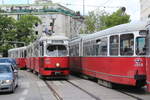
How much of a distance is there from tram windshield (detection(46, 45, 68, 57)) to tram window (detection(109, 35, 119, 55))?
7.58 meters

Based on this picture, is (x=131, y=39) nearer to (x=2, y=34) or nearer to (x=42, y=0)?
(x=2, y=34)

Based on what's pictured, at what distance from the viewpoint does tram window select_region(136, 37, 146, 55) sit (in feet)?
49.4

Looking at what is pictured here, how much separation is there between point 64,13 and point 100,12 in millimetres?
46089

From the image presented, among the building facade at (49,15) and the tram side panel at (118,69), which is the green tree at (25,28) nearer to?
the building facade at (49,15)

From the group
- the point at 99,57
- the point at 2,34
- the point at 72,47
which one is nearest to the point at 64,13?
the point at 2,34

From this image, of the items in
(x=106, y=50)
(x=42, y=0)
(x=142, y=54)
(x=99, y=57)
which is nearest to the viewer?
(x=142, y=54)

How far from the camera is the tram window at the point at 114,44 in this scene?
663 inches

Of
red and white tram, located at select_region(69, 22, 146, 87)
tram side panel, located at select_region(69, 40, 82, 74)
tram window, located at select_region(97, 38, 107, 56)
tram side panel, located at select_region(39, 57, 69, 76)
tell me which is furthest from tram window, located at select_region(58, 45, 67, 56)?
tram window, located at select_region(97, 38, 107, 56)

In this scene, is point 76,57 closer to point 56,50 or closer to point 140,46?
point 56,50

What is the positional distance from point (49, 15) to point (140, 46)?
3497 inches

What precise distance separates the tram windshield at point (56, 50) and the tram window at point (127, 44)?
8790mm

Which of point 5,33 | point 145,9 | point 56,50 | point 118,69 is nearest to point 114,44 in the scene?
point 118,69

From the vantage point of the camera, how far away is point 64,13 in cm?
10306

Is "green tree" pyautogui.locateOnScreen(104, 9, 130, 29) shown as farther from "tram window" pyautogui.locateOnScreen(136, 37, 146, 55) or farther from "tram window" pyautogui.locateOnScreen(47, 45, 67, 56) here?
"tram window" pyautogui.locateOnScreen(136, 37, 146, 55)
